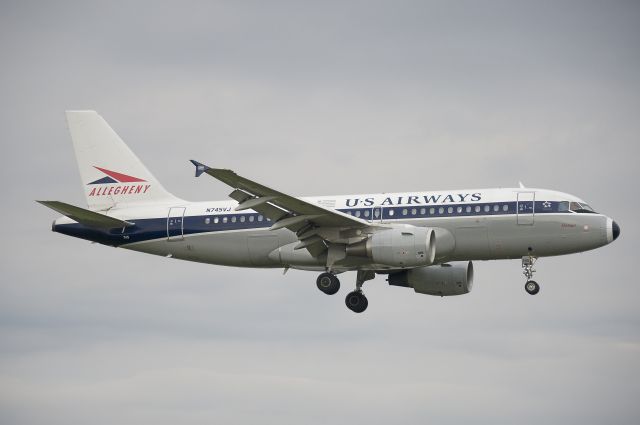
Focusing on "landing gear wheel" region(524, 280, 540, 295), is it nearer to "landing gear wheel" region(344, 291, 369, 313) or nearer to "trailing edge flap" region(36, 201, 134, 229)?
"landing gear wheel" region(344, 291, 369, 313)

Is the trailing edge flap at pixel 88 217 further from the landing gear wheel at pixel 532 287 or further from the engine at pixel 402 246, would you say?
the landing gear wheel at pixel 532 287

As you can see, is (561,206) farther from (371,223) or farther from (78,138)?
(78,138)

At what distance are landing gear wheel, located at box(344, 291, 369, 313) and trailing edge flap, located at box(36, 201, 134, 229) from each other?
35.4 ft

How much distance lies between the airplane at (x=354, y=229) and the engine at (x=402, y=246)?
43 mm

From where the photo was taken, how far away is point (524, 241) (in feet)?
177

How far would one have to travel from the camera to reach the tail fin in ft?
199

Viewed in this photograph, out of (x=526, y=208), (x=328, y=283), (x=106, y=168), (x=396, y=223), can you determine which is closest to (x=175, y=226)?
(x=106, y=168)

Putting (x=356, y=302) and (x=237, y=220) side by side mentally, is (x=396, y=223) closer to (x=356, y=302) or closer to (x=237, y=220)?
(x=356, y=302)

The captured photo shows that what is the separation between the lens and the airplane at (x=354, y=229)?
53594mm

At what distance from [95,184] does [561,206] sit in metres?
22.7

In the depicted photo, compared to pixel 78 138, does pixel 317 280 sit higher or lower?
lower

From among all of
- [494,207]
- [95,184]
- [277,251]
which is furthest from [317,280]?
[95,184]

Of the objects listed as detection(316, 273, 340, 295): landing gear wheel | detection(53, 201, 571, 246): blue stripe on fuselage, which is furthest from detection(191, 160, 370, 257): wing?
detection(53, 201, 571, 246): blue stripe on fuselage

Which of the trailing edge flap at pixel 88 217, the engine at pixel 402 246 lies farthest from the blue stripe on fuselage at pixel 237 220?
the engine at pixel 402 246
